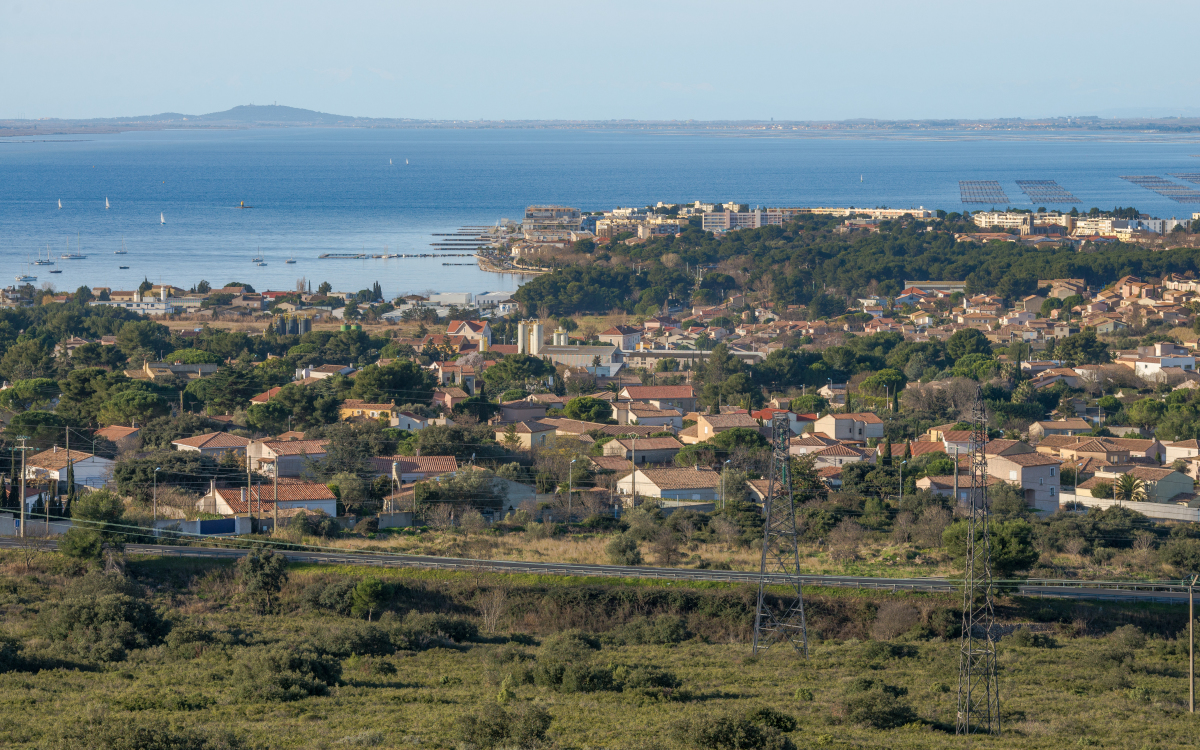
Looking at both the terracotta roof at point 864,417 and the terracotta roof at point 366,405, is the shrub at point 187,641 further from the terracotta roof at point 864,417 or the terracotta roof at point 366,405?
the terracotta roof at point 864,417

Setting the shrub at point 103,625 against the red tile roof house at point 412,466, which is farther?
the red tile roof house at point 412,466

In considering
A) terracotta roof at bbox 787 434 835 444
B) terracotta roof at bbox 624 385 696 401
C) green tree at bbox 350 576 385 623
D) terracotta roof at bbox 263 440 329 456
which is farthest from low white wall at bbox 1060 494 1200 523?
terracotta roof at bbox 263 440 329 456

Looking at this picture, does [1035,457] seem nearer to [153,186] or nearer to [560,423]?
[560,423]

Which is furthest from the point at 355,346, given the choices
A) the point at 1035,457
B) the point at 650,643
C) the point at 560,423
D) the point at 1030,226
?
the point at 1030,226

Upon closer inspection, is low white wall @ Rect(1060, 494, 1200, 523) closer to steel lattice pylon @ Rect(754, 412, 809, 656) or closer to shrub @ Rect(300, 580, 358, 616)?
steel lattice pylon @ Rect(754, 412, 809, 656)

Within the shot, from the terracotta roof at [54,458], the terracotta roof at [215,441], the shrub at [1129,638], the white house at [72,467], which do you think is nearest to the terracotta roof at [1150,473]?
the shrub at [1129,638]

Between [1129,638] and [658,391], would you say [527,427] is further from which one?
[1129,638]
